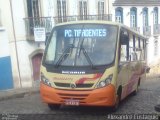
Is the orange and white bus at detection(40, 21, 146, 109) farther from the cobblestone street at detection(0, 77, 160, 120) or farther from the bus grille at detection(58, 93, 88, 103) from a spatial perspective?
the cobblestone street at detection(0, 77, 160, 120)

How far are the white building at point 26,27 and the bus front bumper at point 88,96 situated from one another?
12217 millimetres

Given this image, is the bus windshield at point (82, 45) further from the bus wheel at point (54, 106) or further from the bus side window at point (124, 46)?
the bus wheel at point (54, 106)

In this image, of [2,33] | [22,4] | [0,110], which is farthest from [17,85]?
[0,110]

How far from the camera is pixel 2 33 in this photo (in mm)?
22047

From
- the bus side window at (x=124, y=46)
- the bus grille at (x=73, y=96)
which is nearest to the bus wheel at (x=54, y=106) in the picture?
the bus grille at (x=73, y=96)

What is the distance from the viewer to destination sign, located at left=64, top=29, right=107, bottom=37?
11016 mm

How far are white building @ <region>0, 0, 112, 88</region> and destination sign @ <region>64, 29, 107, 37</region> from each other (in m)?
11.3

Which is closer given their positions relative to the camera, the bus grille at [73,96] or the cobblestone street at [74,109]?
the bus grille at [73,96]

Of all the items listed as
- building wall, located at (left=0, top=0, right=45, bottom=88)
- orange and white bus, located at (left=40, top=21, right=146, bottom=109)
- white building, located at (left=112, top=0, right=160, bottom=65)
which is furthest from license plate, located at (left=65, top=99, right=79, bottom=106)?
white building, located at (left=112, top=0, right=160, bottom=65)

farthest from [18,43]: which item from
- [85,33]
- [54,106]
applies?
[85,33]

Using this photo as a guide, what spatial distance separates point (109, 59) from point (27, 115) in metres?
2.79

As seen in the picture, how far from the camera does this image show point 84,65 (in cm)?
1055

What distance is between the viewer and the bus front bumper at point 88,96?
10.2m

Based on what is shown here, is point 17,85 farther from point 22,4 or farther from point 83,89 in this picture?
point 83,89
